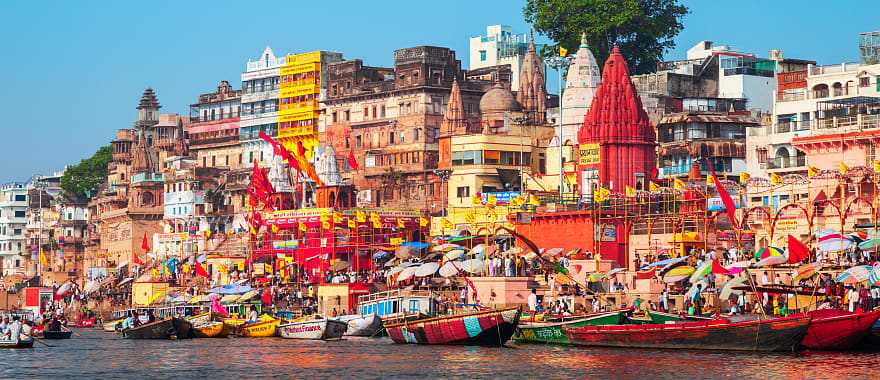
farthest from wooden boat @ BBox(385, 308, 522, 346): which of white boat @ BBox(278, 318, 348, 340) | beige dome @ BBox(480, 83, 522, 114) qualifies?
beige dome @ BBox(480, 83, 522, 114)

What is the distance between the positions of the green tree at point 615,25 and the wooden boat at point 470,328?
136ft

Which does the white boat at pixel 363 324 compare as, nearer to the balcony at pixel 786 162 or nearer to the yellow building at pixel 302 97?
the balcony at pixel 786 162

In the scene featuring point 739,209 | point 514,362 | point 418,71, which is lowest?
point 514,362

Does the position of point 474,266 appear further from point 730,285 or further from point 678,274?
point 730,285

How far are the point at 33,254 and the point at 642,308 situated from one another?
274 feet

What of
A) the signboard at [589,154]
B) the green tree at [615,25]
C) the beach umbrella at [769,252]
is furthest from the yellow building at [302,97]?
the beach umbrella at [769,252]

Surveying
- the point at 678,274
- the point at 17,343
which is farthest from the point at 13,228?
the point at 678,274

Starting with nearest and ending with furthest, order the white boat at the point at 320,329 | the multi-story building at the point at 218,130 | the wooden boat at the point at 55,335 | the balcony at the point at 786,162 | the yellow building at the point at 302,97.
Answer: the white boat at the point at 320,329, the wooden boat at the point at 55,335, the balcony at the point at 786,162, the yellow building at the point at 302,97, the multi-story building at the point at 218,130

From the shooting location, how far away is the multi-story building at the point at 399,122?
304 ft

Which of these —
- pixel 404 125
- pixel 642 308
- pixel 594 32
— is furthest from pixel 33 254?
pixel 642 308

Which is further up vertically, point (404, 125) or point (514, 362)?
point (404, 125)

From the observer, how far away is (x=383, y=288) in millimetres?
73312

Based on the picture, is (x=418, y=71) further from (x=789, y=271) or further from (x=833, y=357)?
(x=833, y=357)

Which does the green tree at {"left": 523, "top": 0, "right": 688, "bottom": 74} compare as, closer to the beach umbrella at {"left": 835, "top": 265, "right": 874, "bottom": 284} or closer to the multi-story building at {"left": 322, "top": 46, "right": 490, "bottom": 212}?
the multi-story building at {"left": 322, "top": 46, "right": 490, "bottom": 212}
